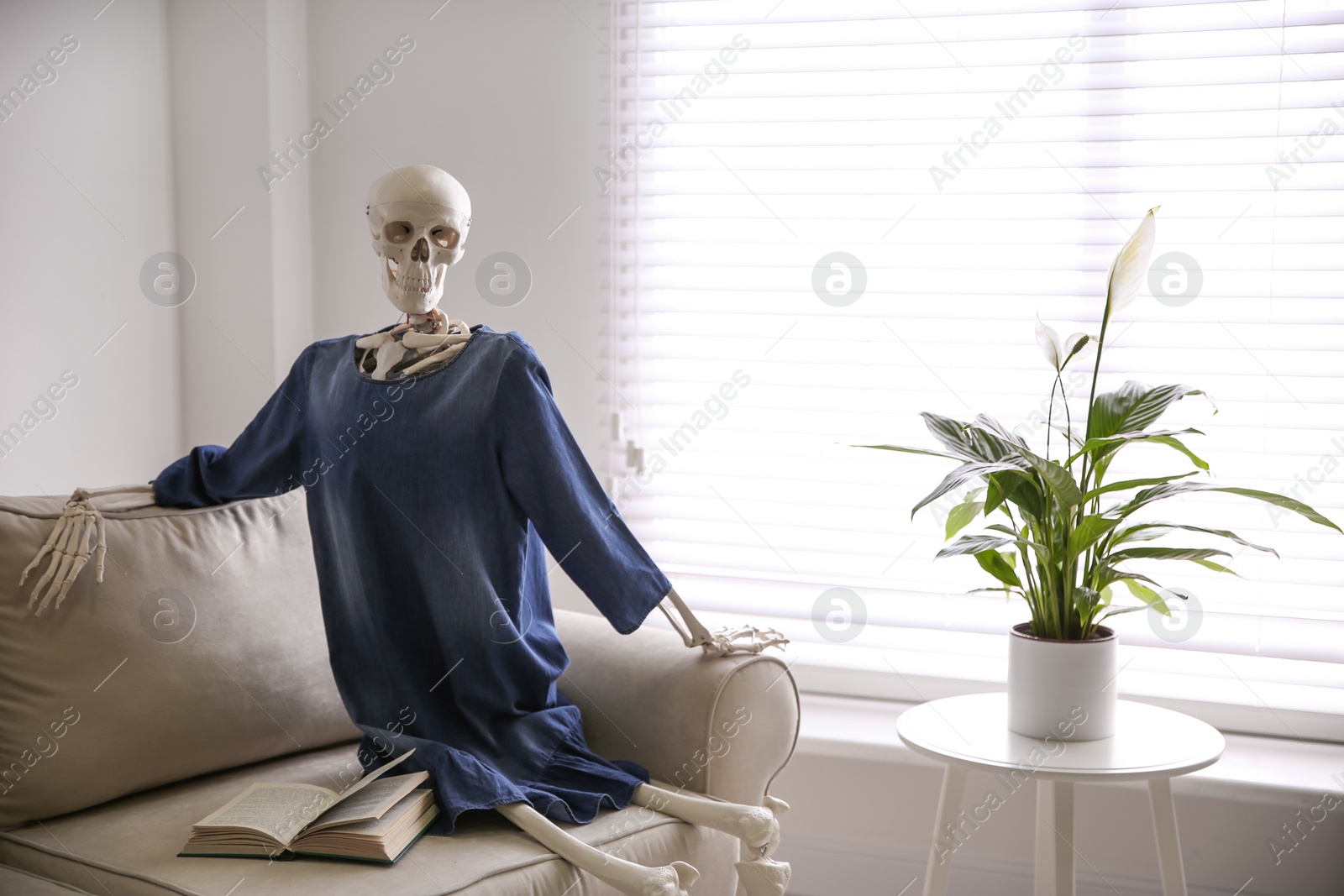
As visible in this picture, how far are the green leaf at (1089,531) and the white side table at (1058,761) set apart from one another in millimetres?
299

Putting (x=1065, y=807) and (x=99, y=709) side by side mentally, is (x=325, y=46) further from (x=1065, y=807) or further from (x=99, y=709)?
(x=1065, y=807)

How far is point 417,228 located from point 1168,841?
1501 millimetres

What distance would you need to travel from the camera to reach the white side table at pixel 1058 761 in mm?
1536

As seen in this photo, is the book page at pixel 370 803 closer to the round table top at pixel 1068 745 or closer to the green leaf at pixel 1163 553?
the round table top at pixel 1068 745

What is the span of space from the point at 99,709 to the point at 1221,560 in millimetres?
2092

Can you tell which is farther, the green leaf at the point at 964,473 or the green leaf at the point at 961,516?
the green leaf at the point at 961,516

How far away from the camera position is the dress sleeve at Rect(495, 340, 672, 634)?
1.57m

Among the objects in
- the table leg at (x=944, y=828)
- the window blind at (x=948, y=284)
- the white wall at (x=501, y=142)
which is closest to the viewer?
the table leg at (x=944, y=828)

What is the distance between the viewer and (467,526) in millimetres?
1603

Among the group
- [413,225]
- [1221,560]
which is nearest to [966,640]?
[1221,560]

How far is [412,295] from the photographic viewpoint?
5.39ft

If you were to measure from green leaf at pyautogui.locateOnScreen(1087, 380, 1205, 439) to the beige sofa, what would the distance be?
2.10 feet

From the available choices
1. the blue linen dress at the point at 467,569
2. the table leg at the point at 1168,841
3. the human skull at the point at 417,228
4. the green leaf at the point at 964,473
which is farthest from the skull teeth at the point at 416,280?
the table leg at the point at 1168,841

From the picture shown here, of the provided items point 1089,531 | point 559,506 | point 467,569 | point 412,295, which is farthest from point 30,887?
point 1089,531
